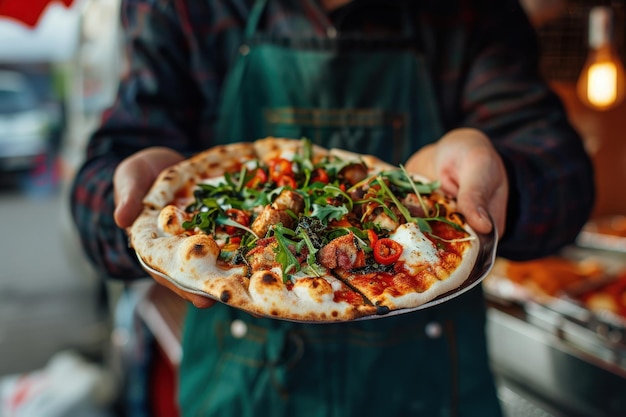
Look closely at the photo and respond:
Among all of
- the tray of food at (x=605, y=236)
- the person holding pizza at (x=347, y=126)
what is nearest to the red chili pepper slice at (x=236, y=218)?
the person holding pizza at (x=347, y=126)

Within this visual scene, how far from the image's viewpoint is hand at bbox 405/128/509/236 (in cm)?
198

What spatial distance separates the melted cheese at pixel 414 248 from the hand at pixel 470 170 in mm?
177

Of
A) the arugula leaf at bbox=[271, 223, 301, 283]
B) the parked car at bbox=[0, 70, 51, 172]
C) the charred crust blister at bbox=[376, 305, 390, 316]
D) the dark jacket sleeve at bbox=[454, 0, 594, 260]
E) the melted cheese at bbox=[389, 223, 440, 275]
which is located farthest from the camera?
the parked car at bbox=[0, 70, 51, 172]

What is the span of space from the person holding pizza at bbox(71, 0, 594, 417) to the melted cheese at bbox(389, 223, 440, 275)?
55cm

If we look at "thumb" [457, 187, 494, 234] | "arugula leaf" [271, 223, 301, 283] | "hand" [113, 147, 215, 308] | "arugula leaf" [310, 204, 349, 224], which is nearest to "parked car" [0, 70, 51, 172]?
"hand" [113, 147, 215, 308]

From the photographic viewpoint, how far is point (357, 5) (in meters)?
2.56

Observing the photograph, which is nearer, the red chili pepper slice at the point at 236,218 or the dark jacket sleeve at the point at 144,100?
the red chili pepper slice at the point at 236,218

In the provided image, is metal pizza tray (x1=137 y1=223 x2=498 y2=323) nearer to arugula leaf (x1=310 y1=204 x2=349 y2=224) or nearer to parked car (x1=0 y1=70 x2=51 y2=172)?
arugula leaf (x1=310 y1=204 x2=349 y2=224)

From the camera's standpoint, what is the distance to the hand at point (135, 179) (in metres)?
1.97

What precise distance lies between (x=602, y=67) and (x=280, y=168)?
121 inches

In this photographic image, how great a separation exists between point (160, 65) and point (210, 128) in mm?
368

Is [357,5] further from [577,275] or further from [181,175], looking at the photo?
[577,275]

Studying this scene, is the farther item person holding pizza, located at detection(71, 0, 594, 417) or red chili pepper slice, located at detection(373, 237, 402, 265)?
person holding pizza, located at detection(71, 0, 594, 417)

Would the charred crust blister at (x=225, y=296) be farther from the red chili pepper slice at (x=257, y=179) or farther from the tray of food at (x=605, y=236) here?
the tray of food at (x=605, y=236)
